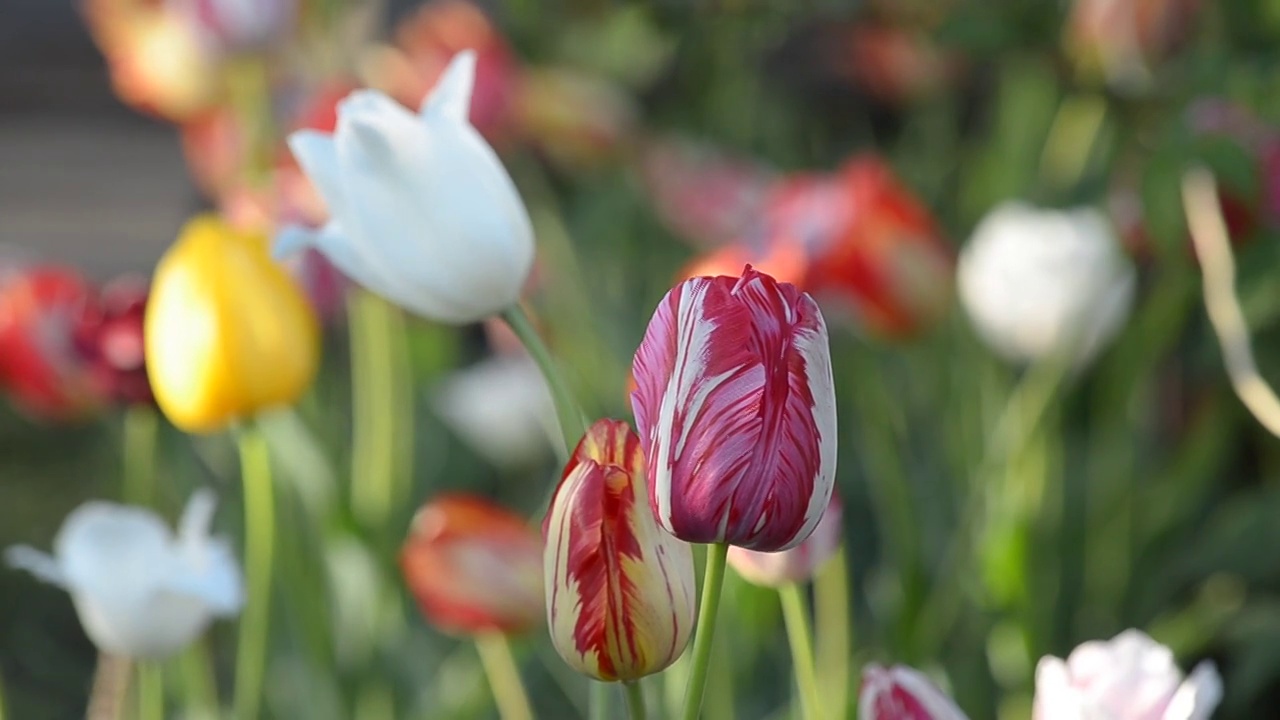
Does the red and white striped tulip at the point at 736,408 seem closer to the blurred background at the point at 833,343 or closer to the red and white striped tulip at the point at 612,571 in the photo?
the red and white striped tulip at the point at 612,571

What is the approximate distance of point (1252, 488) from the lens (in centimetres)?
77

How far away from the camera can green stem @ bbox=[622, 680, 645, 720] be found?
0.24 meters

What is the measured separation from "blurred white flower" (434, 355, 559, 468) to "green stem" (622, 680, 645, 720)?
0.48m

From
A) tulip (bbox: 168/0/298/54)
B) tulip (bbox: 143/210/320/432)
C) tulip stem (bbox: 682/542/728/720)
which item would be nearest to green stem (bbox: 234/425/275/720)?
tulip (bbox: 143/210/320/432)

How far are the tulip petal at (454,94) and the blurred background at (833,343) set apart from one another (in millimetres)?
149

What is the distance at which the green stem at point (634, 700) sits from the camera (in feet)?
0.79

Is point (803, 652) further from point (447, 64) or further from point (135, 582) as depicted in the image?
point (447, 64)

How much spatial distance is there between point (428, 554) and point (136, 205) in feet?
3.72

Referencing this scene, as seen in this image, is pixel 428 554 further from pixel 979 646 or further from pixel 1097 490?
pixel 1097 490

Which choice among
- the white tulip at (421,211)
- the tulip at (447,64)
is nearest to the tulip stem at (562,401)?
the white tulip at (421,211)

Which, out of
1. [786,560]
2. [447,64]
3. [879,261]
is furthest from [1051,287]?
[447,64]

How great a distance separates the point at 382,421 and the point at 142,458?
0.12 metres

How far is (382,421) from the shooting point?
64 centimetres

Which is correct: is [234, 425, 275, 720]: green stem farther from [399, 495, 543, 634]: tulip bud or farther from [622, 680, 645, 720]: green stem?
[622, 680, 645, 720]: green stem
